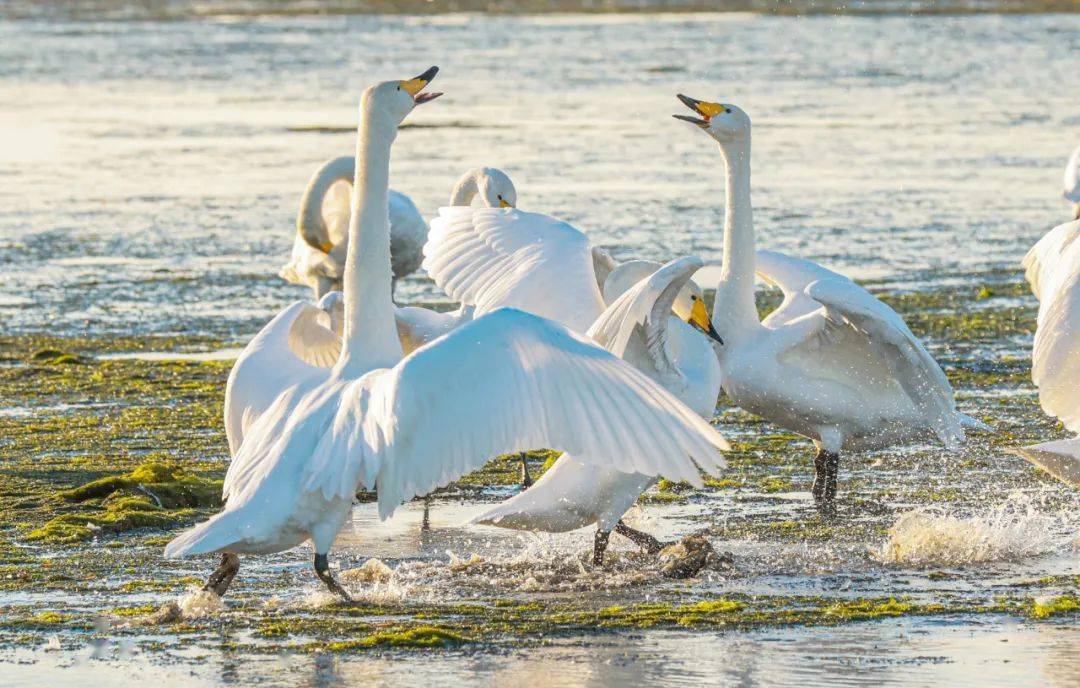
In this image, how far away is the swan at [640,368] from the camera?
7508mm

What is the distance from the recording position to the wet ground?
6605mm

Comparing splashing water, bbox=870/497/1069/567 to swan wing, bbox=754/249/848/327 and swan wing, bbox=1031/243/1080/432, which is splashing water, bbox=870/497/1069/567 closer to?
swan wing, bbox=1031/243/1080/432

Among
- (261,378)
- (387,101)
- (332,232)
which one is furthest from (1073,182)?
(332,232)

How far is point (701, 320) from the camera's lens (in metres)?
8.32

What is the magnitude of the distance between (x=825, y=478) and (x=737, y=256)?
1177 millimetres

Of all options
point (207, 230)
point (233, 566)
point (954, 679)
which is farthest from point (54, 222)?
point (954, 679)

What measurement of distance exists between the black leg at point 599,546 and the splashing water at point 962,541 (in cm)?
109

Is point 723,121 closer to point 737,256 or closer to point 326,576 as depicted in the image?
point 737,256

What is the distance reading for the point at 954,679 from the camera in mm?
6102

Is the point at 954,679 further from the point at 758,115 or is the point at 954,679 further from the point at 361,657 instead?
the point at 758,115

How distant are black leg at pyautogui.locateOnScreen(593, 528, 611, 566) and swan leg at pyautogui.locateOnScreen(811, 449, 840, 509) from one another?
1273 mm

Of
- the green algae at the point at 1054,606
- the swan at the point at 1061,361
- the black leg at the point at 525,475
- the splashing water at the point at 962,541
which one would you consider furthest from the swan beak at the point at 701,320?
the green algae at the point at 1054,606

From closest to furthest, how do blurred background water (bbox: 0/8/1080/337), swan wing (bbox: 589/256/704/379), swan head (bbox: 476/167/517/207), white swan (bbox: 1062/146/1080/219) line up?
swan wing (bbox: 589/256/704/379) < white swan (bbox: 1062/146/1080/219) < swan head (bbox: 476/167/517/207) < blurred background water (bbox: 0/8/1080/337)

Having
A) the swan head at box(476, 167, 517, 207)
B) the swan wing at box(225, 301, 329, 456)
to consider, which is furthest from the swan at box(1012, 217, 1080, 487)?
the swan head at box(476, 167, 517, 207)
